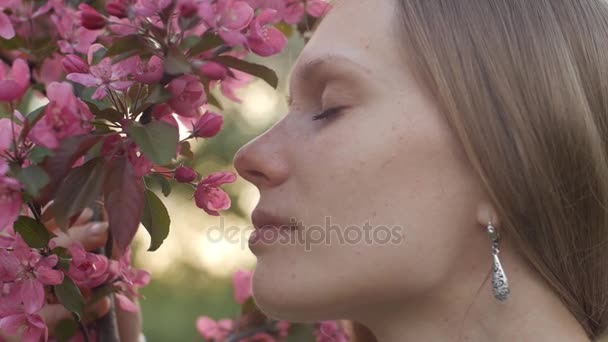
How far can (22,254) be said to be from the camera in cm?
121

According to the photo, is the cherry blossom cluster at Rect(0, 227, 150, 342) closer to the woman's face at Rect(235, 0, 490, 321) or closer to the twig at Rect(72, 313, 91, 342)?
the twig at Rect(72, 313, 91, 342)

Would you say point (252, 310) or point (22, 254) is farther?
point (252, 310)

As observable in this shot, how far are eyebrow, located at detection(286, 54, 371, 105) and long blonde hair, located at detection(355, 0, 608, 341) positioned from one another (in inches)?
3.3

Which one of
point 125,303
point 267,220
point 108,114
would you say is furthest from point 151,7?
point 125,303

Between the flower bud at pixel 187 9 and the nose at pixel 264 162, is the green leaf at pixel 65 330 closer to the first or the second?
the nose at pixel 264 162

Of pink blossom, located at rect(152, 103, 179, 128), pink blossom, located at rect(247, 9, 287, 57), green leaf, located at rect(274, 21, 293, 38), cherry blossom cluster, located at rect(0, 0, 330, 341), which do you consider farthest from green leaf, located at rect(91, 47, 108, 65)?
green leaf, located at rect(274, 21, 293, 38)

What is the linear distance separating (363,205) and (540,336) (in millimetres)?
339

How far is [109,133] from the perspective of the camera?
1.14 metres

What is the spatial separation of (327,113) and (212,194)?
0.22m

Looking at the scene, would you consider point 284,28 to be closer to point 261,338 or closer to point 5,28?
point 5,28

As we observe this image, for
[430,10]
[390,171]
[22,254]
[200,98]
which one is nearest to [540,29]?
[430,10]

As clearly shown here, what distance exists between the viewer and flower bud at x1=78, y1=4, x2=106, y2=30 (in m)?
1.23

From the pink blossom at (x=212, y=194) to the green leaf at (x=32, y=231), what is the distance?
10.0 inches

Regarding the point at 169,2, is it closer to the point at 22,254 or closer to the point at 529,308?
the point at 22,254
